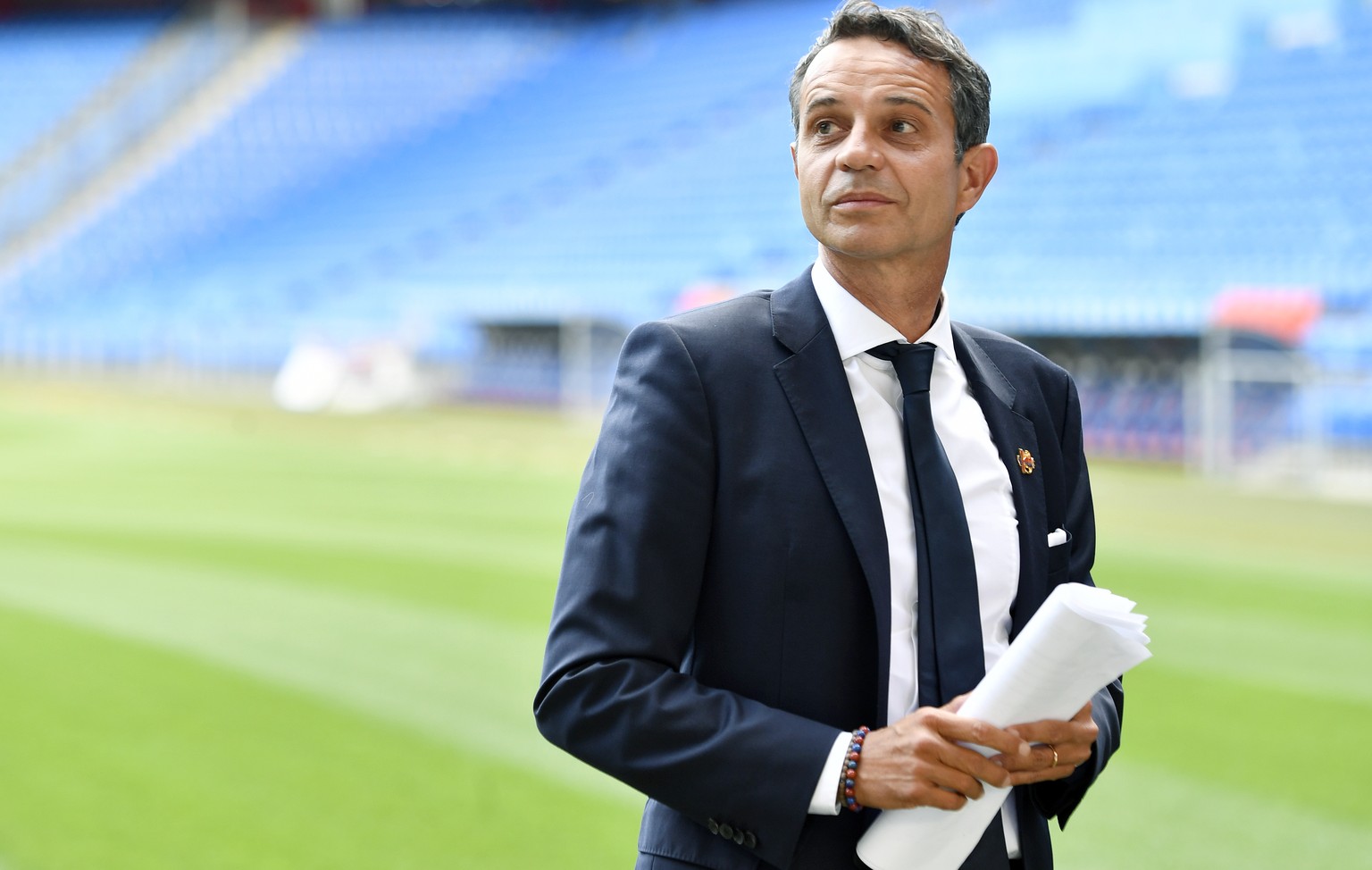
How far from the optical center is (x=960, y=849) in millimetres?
1728

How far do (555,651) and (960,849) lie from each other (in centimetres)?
53

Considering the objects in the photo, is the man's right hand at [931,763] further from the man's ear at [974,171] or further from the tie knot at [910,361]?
the man's ear at [974,171]

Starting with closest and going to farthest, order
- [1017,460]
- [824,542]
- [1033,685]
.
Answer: [1033,685] < [824,542] < [1017,460]

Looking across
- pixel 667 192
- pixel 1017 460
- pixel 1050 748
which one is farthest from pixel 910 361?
pixel 667 192

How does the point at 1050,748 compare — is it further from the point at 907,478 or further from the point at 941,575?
the point at 907,478

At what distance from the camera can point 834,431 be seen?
1.79m

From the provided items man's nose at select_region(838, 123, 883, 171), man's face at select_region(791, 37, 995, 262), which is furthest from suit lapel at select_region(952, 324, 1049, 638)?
man's nose at select_region(838, 123, 883, 171)

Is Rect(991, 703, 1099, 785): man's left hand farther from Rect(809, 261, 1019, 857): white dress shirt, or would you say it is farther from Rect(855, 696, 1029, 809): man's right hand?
Rect(809, 261, 1019, 857): white dress shirt

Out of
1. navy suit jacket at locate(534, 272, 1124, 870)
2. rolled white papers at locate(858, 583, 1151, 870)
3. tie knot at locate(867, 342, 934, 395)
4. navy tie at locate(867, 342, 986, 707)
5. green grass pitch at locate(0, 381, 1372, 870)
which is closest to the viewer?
rolled white papers at locate(858, 583, 1151, 870)

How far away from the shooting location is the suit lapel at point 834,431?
1734 millimetres

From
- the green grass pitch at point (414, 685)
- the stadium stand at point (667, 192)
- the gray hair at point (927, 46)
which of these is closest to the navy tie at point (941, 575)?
the gray hair at point (927, 46)

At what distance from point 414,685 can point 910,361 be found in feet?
15.0

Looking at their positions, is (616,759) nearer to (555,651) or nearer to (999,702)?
(555,651)

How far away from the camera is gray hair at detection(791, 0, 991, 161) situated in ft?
6.00
